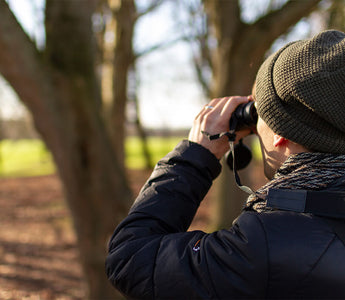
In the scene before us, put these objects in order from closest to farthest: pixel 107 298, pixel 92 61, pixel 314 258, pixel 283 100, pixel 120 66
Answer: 1. pixel 314 258
2. pixel 283 100
3. pixel 92 61
4. pixel 107 298
5. pixel 120 66

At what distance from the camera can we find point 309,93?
40.1 inches

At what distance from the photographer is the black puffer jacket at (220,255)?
93 centimetres

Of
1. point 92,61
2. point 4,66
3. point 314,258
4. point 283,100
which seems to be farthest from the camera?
point 92,61

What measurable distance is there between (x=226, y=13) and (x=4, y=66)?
12.7 ft

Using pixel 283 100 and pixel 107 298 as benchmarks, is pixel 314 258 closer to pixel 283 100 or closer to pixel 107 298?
pixel 283 100

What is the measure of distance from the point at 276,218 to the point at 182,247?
0.95 ft

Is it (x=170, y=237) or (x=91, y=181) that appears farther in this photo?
(x=91, y=181)

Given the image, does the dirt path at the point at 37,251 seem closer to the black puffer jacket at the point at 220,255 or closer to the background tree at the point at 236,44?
the background tree at the point at 236,44

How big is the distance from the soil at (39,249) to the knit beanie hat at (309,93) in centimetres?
271

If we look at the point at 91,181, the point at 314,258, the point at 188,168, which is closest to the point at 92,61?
the point at 91,181

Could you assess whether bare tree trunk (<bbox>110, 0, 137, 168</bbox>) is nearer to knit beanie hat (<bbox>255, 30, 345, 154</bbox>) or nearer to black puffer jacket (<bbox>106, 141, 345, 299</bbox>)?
black puffer jacket (<bbox>106, 141, 345, 299</bbox>)

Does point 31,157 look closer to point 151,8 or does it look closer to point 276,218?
point 151,8

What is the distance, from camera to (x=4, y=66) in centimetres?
236

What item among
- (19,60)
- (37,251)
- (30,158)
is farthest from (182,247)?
(30,158)
